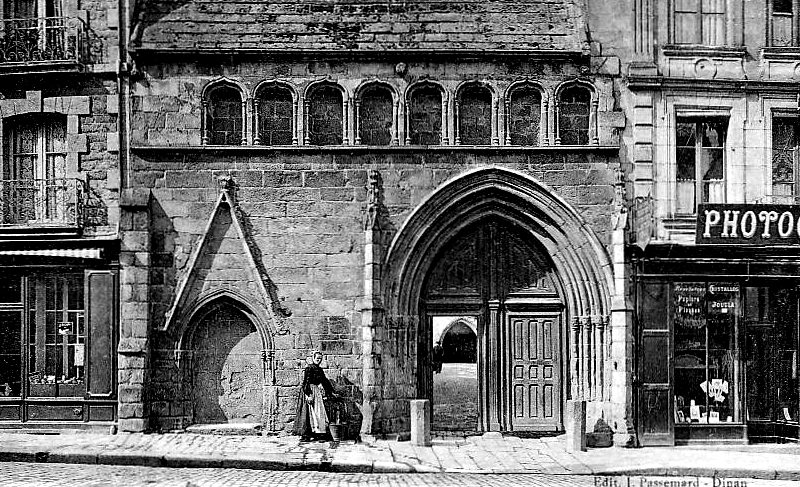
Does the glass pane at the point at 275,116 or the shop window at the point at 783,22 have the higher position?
the shop window at the point at 783,22

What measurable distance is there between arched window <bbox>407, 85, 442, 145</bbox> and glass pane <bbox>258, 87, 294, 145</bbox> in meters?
2.03

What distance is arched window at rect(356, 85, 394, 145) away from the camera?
16.4 meters

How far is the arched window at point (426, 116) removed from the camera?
53.7 ft

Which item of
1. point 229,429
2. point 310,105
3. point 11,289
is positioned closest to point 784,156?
point 310,105

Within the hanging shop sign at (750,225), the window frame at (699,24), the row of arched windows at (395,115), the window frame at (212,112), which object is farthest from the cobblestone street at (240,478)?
the window frame at (699,24)

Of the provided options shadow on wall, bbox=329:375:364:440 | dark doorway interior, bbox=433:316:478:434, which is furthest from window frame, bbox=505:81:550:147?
shadow on wall, bbox=329:375:364:440

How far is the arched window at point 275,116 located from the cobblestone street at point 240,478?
5666 mm

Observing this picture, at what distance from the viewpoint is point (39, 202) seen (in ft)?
53.8

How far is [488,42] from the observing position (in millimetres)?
16297

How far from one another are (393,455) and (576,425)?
112 inches

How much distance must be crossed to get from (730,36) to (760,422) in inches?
256

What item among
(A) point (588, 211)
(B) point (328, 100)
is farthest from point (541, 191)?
(B) point (328, 100)

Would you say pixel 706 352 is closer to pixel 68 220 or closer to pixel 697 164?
pixel 697 164

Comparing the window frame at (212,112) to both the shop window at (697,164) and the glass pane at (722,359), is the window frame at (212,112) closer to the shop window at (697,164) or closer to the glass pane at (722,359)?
the shop window at (697,164)
